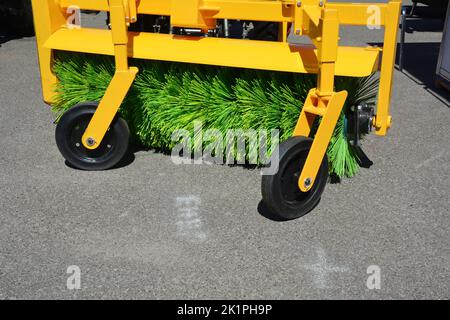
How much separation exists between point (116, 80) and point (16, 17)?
5.81 metres

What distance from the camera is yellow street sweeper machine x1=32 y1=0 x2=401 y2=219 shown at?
285 centimetres

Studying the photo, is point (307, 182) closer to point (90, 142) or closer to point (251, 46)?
point (251, 46)

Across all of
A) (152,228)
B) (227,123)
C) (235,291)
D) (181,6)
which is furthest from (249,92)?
(235,291)

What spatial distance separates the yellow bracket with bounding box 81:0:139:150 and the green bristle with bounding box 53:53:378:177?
0.92 ft

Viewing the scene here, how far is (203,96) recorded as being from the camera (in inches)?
135

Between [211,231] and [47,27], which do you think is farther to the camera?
[47,27]

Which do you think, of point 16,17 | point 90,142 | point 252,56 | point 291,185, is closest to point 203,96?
point 252,56

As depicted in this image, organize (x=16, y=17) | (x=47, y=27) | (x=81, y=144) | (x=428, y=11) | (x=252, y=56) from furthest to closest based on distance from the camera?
1. (x=428, y=11)
2. (x=16, y=17)
3. (x=47, y=27)
4. (x=81, y=144)
5. (x=252, y=56)

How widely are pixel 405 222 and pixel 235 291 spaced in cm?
112

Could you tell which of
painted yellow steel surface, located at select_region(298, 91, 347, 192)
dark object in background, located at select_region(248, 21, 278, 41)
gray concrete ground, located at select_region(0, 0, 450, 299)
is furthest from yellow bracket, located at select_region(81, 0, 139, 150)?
dark object in background, located at select_region(248, 21, 278, 41)

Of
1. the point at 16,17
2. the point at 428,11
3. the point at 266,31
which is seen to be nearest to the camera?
the point at 266,31

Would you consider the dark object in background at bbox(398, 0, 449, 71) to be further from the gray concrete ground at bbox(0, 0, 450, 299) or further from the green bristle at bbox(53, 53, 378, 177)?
the green bristle at bbox(53, 53, 378, 177)

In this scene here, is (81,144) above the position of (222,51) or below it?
below

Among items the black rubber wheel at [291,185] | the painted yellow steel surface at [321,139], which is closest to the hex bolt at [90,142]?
the black rubber wheel at [291,185]
